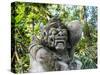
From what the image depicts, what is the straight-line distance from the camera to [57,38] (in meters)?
2.38

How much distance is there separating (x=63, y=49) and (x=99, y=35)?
0.50m

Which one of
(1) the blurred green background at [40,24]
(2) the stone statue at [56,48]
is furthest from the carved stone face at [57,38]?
(1) the blurred green background at [40,24]

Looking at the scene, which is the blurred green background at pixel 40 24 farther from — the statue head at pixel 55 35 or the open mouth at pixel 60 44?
the open mouth at pixel 60 44

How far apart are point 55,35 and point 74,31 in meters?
0.23

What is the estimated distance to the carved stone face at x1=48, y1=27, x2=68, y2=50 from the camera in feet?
7.76

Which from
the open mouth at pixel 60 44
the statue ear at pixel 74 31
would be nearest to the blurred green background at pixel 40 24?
the statue ear at pixel 74 31

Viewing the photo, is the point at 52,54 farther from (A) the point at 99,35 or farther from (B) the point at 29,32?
(A) the point at 99,35

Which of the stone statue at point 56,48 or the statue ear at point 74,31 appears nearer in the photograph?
the stone statue at point 56,48

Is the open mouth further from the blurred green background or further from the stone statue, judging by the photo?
the blurred green background

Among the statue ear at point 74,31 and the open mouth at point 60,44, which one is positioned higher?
the statue ear at point 74,31

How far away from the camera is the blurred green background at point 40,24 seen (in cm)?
224

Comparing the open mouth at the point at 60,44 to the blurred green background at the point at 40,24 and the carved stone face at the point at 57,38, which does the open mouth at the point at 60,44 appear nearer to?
the carved stone face at the point at 57,38

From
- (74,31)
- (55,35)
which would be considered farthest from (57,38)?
(74,31)

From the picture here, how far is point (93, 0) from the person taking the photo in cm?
260
